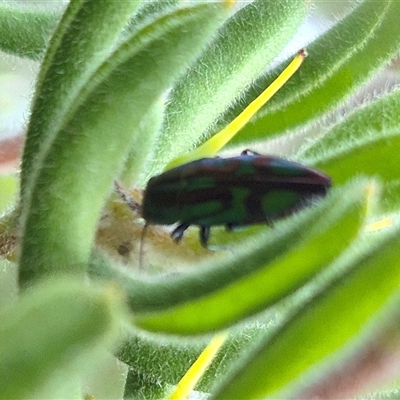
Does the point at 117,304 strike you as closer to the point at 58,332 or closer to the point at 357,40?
the point at 58,332

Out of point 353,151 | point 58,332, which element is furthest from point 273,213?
point 58,332

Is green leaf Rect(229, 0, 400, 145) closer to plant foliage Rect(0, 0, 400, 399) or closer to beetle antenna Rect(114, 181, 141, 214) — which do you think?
plant foliage Rect(0, 0, 400, 399)

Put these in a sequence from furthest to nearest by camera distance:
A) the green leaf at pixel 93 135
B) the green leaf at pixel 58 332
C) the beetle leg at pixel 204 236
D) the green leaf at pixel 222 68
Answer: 1. the green leaf at pixel 222 68
2. the beetle leg at pixel 204 236
3. the green leaf at pixel 93 135
4. the green leaf at pixel 58 332

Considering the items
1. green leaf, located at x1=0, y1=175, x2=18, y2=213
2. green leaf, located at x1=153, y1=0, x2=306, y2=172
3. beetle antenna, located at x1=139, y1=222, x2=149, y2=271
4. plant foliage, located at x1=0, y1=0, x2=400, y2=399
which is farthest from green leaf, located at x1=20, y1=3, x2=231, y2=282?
green leaf, located at x1=0, y1=175, x2=18, y2=213

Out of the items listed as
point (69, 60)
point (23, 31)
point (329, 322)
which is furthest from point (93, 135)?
point (23, 31)

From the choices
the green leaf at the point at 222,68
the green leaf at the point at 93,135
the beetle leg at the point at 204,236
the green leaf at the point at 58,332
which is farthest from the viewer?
the green leaf at the point at 222,68

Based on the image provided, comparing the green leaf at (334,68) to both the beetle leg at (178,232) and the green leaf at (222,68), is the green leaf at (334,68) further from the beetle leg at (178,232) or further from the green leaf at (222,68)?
the beetle leg at (178,232)

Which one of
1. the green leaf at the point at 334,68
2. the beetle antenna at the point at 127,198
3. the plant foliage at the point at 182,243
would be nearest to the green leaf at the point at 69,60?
the plant foliage at the point at 182,243
